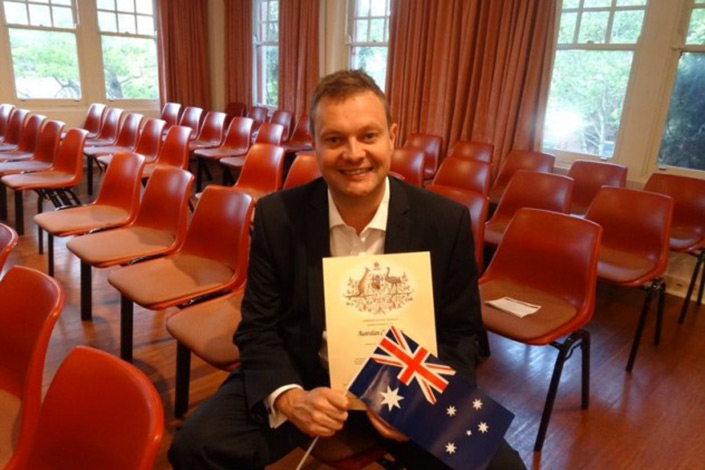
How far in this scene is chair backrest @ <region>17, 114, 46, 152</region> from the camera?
4660 mm

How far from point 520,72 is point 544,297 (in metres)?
2.77

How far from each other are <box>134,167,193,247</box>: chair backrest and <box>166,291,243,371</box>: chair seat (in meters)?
0.73

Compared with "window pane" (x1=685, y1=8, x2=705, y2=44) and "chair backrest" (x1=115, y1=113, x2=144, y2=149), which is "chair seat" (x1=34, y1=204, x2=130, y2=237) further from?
"window pane" (x1=685, y1=8, x2=705, y2=44)

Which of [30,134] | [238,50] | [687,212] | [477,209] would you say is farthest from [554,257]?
[238,50]

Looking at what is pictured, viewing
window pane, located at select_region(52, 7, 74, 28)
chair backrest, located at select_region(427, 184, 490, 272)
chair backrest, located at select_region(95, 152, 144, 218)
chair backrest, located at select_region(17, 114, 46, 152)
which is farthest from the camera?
window pane, located at select_region(52, 7, 74, 28)

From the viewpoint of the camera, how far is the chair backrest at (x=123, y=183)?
2.87 meters

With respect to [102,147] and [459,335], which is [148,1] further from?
[459,335]

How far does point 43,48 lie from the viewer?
632 cm

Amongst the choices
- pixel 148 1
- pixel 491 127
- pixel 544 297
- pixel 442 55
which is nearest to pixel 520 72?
pixel 491 127

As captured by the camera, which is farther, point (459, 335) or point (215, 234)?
point (215, 234)

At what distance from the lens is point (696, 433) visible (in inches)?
81.1

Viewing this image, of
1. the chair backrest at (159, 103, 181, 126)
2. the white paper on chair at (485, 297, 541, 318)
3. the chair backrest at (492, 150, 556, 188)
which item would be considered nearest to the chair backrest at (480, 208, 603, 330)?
the white paper on chair at (485, 297, 541, 318)

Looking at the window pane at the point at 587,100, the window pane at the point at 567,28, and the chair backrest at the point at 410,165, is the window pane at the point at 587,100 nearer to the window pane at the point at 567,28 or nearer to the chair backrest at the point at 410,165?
the window pane at the point at 567,28

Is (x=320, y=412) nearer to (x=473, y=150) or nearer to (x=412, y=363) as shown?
(x=412, y=363)
